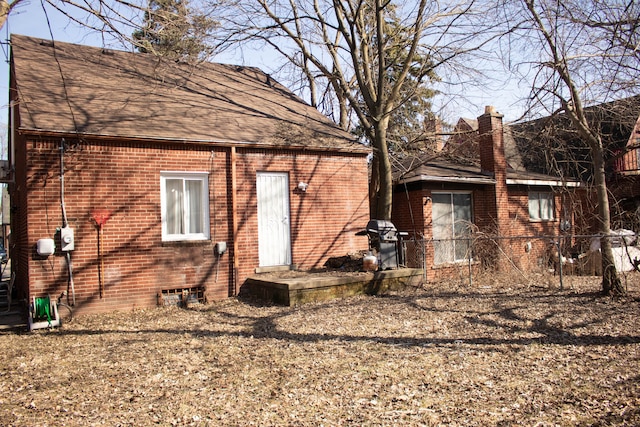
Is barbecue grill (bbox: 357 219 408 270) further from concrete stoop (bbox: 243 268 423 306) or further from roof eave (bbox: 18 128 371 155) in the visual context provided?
roof eave (bbox: 18 128 371 155)

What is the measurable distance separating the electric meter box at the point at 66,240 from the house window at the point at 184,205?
5.47ft

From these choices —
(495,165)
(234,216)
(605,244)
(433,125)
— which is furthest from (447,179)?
(234,216)

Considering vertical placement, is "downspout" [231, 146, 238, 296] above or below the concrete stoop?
above

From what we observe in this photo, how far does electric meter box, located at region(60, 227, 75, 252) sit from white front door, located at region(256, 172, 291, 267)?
3727 millimetres

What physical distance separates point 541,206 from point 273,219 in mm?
10796

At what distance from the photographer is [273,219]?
10930 mm

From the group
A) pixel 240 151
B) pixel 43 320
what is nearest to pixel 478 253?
pixel 240 151

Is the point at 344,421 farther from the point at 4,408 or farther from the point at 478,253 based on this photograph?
the point at 478,253

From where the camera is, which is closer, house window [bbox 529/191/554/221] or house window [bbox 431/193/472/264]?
house window [bbox 431/193/472/264]

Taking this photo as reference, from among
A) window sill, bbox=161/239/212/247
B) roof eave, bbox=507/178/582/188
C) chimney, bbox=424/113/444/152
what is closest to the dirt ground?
window sill, bbox=161/239/212/247

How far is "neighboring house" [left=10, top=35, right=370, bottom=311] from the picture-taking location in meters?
8.62

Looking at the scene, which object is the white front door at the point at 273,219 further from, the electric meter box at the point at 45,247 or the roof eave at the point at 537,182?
the roof eave at the point at 537,182

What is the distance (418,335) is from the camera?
6789mm

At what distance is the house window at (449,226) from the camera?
1458cm
